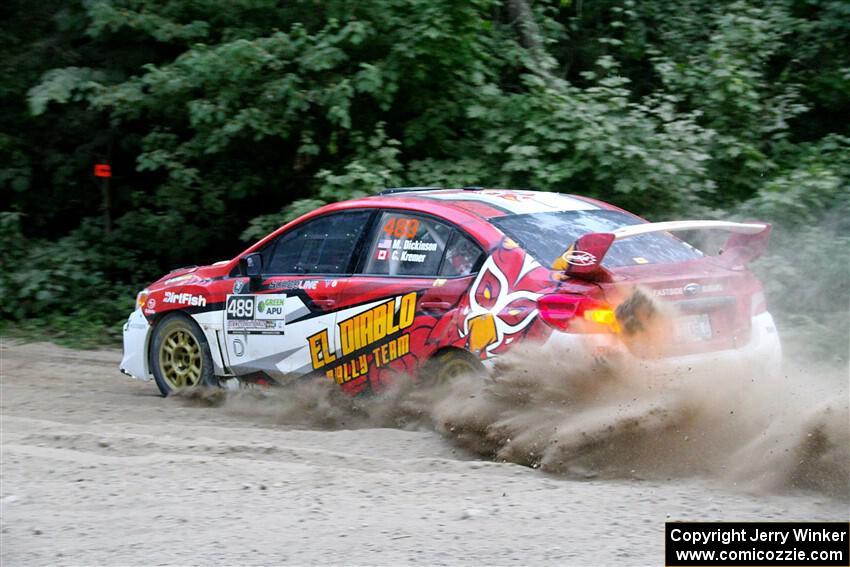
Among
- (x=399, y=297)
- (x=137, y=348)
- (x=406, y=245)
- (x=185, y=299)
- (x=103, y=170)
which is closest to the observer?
(x=399, y=297)

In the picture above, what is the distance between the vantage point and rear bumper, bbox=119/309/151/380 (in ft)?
28.7

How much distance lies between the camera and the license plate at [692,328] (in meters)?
6.19

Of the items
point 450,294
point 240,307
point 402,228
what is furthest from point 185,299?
point 450,294

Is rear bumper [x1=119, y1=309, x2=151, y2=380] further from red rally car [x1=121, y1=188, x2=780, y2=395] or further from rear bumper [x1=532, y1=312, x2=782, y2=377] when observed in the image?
rear bumper [x1=532, y1=312, x2=782, y2=377]

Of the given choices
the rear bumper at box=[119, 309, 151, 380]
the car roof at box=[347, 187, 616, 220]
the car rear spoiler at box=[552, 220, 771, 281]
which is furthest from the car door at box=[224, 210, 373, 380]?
the car rear spoiler at box=[552, 220, 771, 281]

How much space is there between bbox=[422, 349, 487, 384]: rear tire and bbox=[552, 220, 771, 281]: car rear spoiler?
77cm

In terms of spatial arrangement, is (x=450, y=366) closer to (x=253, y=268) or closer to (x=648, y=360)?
(x=648, y=360)

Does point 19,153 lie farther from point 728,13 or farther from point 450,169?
point 728,13

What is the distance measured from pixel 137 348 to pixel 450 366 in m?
3.19

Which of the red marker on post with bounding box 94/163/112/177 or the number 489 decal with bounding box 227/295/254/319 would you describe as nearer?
the number 489 decal with bounding box 227/295/254/319

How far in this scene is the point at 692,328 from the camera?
627 cm

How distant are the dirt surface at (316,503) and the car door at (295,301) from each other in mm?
674

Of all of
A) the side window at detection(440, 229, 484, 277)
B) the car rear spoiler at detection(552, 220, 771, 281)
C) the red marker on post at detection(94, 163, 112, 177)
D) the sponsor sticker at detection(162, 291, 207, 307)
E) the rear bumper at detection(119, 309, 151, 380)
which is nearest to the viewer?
the car rear spoiler at detection(552, 220, 771, 281)

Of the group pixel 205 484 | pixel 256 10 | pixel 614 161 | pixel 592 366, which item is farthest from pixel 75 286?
pixel 592 366
